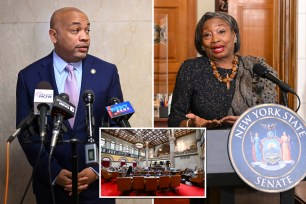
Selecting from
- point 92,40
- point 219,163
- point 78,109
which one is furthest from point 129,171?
point 92,40

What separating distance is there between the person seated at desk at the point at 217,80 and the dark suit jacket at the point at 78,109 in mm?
333

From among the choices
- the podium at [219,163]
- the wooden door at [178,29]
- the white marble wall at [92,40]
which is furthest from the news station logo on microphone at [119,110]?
the wooden door at [178,29]

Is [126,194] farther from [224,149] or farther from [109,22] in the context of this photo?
[109,22]

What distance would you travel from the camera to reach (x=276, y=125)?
160cm

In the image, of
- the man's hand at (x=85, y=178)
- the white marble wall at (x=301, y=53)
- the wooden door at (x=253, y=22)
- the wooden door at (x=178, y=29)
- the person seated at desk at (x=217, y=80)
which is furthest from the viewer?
the wooden door at (x=178, y=29)

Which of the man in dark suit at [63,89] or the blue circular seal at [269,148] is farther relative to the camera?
the man in dark suit at [63,89]

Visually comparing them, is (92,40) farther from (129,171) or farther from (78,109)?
(129,171)

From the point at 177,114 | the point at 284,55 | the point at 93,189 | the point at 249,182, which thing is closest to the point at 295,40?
the point at 284,55

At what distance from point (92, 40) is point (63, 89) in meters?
0.83

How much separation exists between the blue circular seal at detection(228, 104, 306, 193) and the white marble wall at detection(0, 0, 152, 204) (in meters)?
1.49

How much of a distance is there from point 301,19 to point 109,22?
1773 mm

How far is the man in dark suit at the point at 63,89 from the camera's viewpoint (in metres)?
2.14

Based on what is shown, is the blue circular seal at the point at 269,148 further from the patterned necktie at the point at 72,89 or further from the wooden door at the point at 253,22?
the wooden door at the point at 253,22

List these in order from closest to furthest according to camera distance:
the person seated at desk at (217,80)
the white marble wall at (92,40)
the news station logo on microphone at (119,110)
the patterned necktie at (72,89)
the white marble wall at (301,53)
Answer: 1. the news station logo on microphone at (119,110)
2. the patterned necktie at (72,89)
3. the person seated at desk at (217,80)
4. the white marble wall at (92,40)
5. the white marble wall at (301,53)
